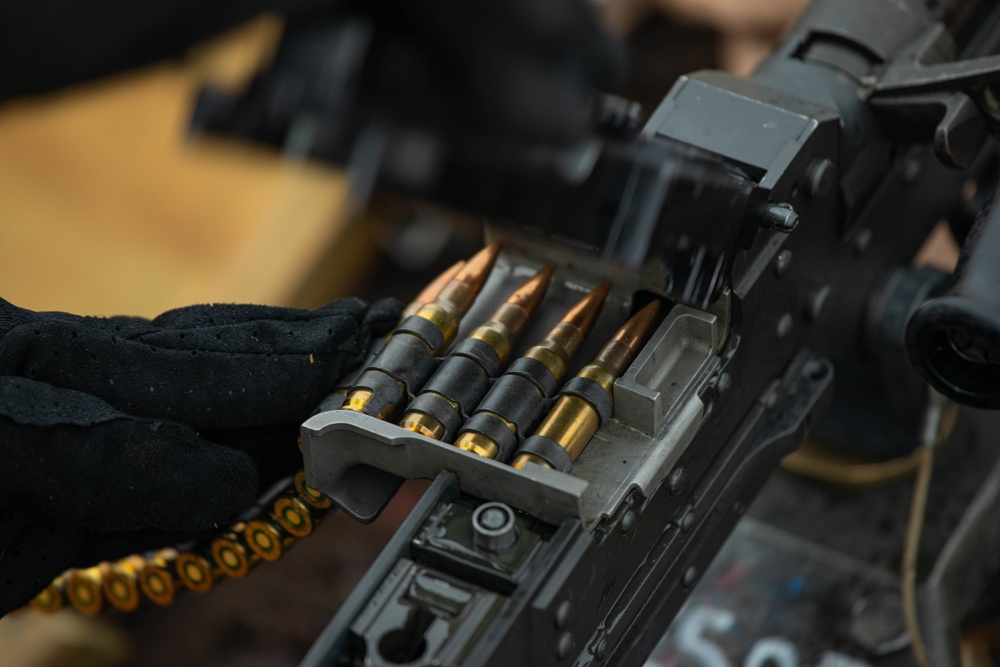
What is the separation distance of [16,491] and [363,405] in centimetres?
35

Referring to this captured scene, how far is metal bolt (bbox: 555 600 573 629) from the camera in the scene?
1245 millimetres

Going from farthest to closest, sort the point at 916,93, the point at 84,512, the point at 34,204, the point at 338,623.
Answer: the point at 34,204 → the point at 916,93 → the point at 84,512 → the point at 338,623

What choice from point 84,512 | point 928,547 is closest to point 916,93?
point 928,547

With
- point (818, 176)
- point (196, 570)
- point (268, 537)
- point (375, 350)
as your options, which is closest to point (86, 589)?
point (196, 570)

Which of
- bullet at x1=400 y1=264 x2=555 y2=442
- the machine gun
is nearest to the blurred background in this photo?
the machine gun

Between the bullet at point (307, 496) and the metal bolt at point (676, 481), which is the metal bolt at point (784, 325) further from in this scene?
the bullet at point (307, 496)

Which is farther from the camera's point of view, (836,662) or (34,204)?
(34,204)

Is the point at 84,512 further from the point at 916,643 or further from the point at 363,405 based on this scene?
the point at 916,643

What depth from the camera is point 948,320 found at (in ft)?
4.35

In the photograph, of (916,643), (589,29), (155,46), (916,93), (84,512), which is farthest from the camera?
(589,29)

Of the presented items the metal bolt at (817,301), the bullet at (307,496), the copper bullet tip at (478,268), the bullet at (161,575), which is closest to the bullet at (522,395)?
the copper bullet tip at (478,268)

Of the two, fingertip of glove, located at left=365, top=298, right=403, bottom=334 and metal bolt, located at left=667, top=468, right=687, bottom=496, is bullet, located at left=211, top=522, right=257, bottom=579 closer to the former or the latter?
fingertip of glove, located at left=365, top=298, right=403, bottom=334

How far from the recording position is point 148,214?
3.81 m

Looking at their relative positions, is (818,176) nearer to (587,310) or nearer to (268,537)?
(587,310)
